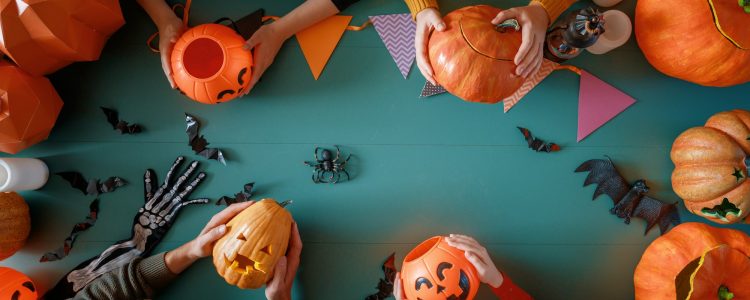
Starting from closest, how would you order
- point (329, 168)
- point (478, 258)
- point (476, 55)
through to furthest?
point (476, 55), point (478, 258), point (329, 168)

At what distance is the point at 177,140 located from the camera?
1.56 metres

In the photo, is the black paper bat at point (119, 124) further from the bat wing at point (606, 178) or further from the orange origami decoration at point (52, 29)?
the bat wing at point (606, 178)

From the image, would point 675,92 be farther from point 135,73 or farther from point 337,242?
point 135,73

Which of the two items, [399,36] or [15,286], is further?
[399,36]

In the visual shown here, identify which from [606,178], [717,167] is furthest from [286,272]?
[717,167]

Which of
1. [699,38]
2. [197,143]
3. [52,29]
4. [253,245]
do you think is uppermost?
[52,29]

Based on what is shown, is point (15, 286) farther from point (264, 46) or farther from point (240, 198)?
point (264, 46)

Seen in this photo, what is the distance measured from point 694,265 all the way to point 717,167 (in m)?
0.34

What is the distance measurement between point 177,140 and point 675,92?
1.72 m

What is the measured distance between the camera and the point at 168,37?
4.68 feet

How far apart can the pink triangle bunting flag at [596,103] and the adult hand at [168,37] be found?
1.34 m

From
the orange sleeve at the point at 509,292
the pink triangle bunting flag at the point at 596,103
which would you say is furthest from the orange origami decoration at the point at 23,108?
the pink triangle bunting flag at the point at 596,103

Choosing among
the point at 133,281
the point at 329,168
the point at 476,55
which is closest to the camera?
the point at 476,55

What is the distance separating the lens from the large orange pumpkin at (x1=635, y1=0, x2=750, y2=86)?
1291 mm
